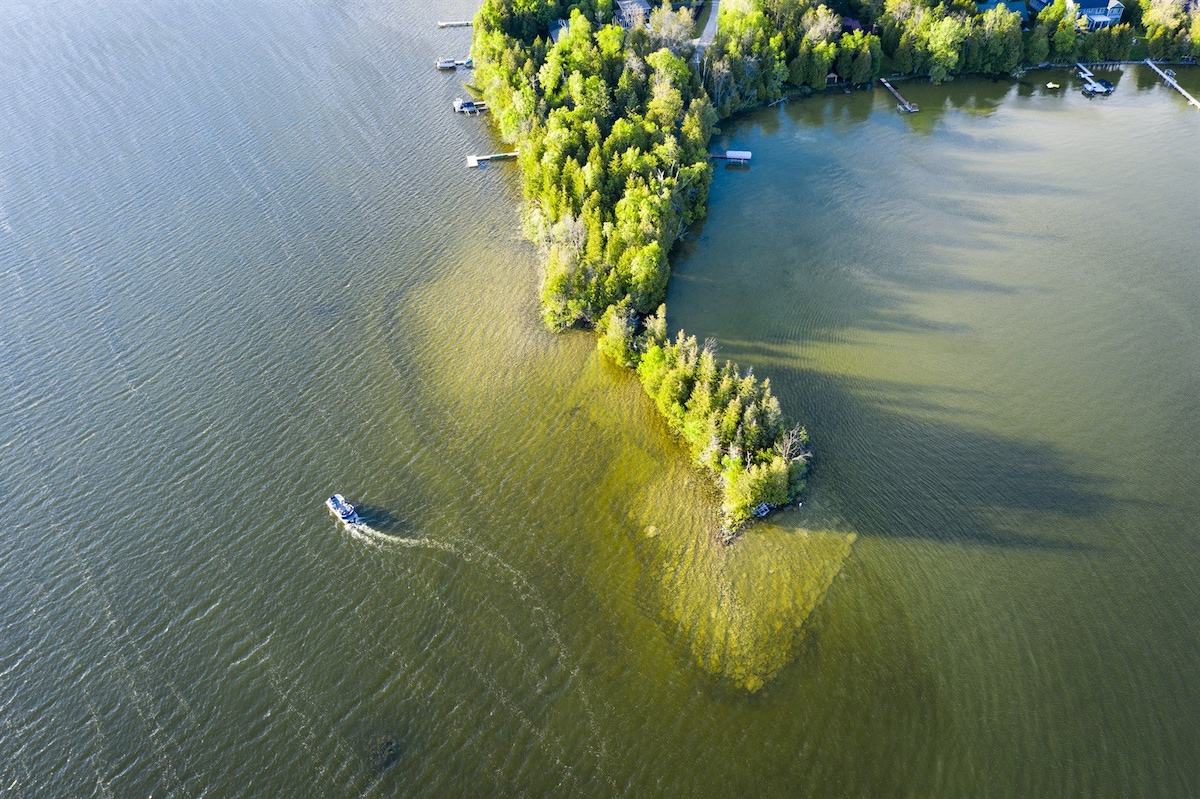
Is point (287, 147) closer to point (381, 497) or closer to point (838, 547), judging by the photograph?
point (381, 497)

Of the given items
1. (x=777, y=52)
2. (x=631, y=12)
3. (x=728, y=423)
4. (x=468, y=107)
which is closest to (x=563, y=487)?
(x=728, y=423)

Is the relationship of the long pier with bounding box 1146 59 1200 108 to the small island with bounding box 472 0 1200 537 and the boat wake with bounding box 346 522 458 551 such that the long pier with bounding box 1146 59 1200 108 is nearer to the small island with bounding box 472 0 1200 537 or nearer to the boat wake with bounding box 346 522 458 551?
the small island with bounding box 472 0 1200 537

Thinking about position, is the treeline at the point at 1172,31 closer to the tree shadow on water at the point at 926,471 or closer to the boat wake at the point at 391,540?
the tree shadow on water at the point at 926,471

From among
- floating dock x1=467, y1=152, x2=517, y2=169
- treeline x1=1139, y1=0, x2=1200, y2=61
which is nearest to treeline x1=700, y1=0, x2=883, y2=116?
floating dock x1=467, y1=152, x2=517, y2=169

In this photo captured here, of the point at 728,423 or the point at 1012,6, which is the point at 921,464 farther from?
the point at 1012,6

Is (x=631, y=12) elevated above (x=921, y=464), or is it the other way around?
(x=631, y=12)

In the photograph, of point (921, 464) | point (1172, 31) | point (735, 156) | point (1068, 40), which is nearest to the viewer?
point (921, 464)
